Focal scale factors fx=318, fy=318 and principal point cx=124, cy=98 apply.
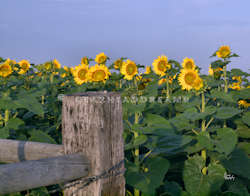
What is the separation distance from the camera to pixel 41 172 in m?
2.06

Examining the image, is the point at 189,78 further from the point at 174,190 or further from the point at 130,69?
the point at 174,190

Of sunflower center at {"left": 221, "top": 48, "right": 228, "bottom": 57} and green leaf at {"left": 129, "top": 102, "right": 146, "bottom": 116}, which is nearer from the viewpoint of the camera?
green leaf at {"left": 129, "top": 102, "right": 146, "bottom": 116}

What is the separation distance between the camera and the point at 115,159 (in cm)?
251

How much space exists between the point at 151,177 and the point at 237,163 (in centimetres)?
128

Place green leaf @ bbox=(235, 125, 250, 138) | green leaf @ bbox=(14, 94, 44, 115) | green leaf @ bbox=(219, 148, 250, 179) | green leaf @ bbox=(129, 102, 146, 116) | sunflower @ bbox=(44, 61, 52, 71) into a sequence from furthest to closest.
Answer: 1. sunflower @ bbox=(44, 61, 52, 71)
2. green leaf @ bbox=(235, 125, 250, 138)
3. green leaf @ bbox=(14, 94, 44, 115)
4. green leaf @ bbox=(219, 148, 250, 179)
5. green leaf @ bbox=(129, 102, 146, 116)

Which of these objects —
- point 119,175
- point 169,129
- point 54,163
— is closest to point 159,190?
point 169,129

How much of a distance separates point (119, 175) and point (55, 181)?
2.01 ft

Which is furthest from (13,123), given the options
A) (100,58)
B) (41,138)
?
(100,58)

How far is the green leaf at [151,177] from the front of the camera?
320 centimetres

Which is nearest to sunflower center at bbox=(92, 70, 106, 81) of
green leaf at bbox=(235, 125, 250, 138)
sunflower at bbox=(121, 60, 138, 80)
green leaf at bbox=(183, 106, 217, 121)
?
sunflower at bbox=(121, 60, 138, 80)

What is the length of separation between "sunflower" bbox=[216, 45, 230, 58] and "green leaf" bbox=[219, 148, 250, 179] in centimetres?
236

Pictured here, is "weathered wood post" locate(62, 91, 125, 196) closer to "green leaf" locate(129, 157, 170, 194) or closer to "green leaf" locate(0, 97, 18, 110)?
"green leaf" locate(129, 157, 170, 194)

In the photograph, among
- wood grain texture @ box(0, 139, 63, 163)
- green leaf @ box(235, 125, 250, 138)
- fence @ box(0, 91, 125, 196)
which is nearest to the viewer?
fence @ box(0, 91, 125, 196)

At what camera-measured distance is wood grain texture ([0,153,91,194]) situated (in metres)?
1.92
